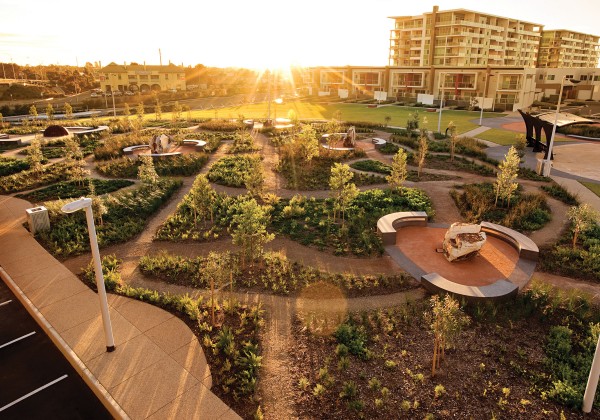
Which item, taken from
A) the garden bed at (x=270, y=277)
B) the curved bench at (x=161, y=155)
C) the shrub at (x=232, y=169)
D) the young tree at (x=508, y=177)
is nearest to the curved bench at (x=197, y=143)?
the curved bench at (x=161, y=155)

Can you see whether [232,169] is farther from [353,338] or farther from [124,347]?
[353,338]

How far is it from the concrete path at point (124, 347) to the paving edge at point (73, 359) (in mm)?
20

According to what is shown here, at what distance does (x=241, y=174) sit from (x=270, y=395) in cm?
1891

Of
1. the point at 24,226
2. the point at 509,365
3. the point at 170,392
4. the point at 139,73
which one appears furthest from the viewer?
the point at 139,73

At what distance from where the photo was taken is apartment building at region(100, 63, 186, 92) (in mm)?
107312

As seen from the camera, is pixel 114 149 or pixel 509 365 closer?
pixel 509 365

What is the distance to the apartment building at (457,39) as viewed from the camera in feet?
303

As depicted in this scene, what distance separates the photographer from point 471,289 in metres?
13.4

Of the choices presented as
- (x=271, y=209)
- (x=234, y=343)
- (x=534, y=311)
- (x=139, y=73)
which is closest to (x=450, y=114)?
(x=271, y=209)

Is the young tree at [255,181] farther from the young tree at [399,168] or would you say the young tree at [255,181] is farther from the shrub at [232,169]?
the young tree at [399,168]

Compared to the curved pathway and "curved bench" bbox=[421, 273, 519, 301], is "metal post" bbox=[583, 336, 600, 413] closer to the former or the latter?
"curved bench" bbox=[421, 273, 519, 301]

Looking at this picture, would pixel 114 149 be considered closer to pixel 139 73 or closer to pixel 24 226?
pixel 24 226

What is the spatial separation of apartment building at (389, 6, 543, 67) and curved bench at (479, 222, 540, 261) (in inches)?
3162

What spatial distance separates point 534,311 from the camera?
12.6 m
